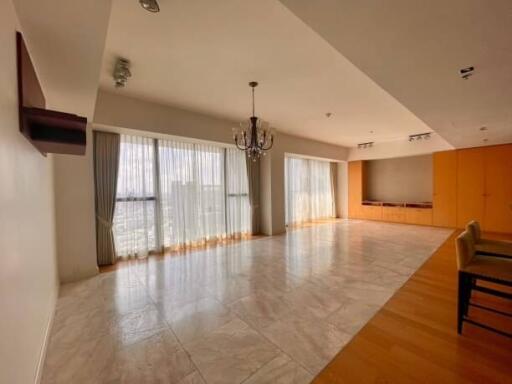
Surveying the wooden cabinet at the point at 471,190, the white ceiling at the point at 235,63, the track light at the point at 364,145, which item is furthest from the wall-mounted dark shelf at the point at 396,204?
the white ceiling at the point at 235,63

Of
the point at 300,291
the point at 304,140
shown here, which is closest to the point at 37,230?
the point at 300,291

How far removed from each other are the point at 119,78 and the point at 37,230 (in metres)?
2.03

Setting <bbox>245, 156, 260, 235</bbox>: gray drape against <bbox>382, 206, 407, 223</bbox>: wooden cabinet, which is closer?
<bbox>245, 156, 260, 235</bbox>: gray drape

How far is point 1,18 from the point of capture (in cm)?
111

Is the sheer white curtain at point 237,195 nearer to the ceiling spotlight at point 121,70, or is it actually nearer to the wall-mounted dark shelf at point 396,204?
the ceiling spotlight at point 121,70

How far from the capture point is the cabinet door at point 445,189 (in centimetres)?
677

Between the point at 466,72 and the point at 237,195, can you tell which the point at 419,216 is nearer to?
the point at 237,195

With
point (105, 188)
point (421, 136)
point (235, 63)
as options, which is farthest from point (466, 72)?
point (421, 136)

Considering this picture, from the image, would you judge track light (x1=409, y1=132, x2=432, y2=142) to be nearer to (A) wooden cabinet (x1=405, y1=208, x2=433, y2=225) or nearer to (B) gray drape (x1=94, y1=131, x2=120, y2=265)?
(A) wooden cabinet (x1=405, y1=208, x2=433, y2=225)

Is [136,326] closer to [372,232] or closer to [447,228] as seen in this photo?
[372,232]

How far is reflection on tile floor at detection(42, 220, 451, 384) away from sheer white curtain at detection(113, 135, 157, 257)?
1.93ft

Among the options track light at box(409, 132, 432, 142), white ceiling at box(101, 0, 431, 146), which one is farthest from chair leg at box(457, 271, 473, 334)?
track light at box(409, 132, 432, 142)

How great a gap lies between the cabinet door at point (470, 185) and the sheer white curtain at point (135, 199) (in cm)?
844

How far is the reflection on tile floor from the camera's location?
172 centimetres
